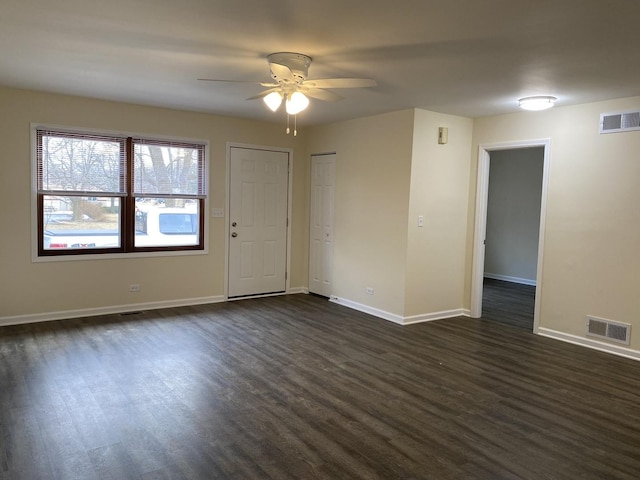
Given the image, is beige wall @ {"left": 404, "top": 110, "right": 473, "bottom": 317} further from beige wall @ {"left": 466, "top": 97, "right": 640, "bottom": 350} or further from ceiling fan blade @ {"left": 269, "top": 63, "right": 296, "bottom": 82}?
ceiling fan blade @ {"left": 269, "top": 63, "right": 296, "bottom": 82}

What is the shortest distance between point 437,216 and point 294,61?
2.94 meters

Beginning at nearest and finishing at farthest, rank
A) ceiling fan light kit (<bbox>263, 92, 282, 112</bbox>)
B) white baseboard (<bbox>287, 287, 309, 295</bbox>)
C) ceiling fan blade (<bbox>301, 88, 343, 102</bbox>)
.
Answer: ceiling fan light kit (<bbox>263, 92, 282, 112</bbox>), ceiling fan blade (<bbox>301, 88, 343, 102</bbox>), white baseboard (<bbox>287, 287, 309, 295</bbox>)

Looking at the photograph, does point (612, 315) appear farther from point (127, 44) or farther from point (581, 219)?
point (127, 44)

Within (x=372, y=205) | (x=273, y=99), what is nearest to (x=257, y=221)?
(x=372, y=205)

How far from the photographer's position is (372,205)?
5.83m

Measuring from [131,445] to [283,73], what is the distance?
8.72ft

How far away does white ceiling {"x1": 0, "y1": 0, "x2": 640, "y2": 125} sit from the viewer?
8.47ft

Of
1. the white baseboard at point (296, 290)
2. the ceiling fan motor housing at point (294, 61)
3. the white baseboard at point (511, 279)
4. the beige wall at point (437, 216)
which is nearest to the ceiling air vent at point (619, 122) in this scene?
the beige wall at point (437, 216)

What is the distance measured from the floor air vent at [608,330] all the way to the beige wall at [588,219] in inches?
2.1

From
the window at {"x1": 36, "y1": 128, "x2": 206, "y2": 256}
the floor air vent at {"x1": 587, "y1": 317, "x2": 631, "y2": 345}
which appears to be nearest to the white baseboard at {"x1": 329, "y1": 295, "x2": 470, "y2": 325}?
the floor air vent at {"x1": 587, "y1": 317, "x2": 631, "y2": 345}

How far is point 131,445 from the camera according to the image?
2.67 meters

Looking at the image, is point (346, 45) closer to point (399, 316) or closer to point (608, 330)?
point (399, 316)

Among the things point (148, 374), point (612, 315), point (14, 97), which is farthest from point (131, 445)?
point (612, 315)

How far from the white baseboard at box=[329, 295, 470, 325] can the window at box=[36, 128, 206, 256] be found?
2.22 metres
